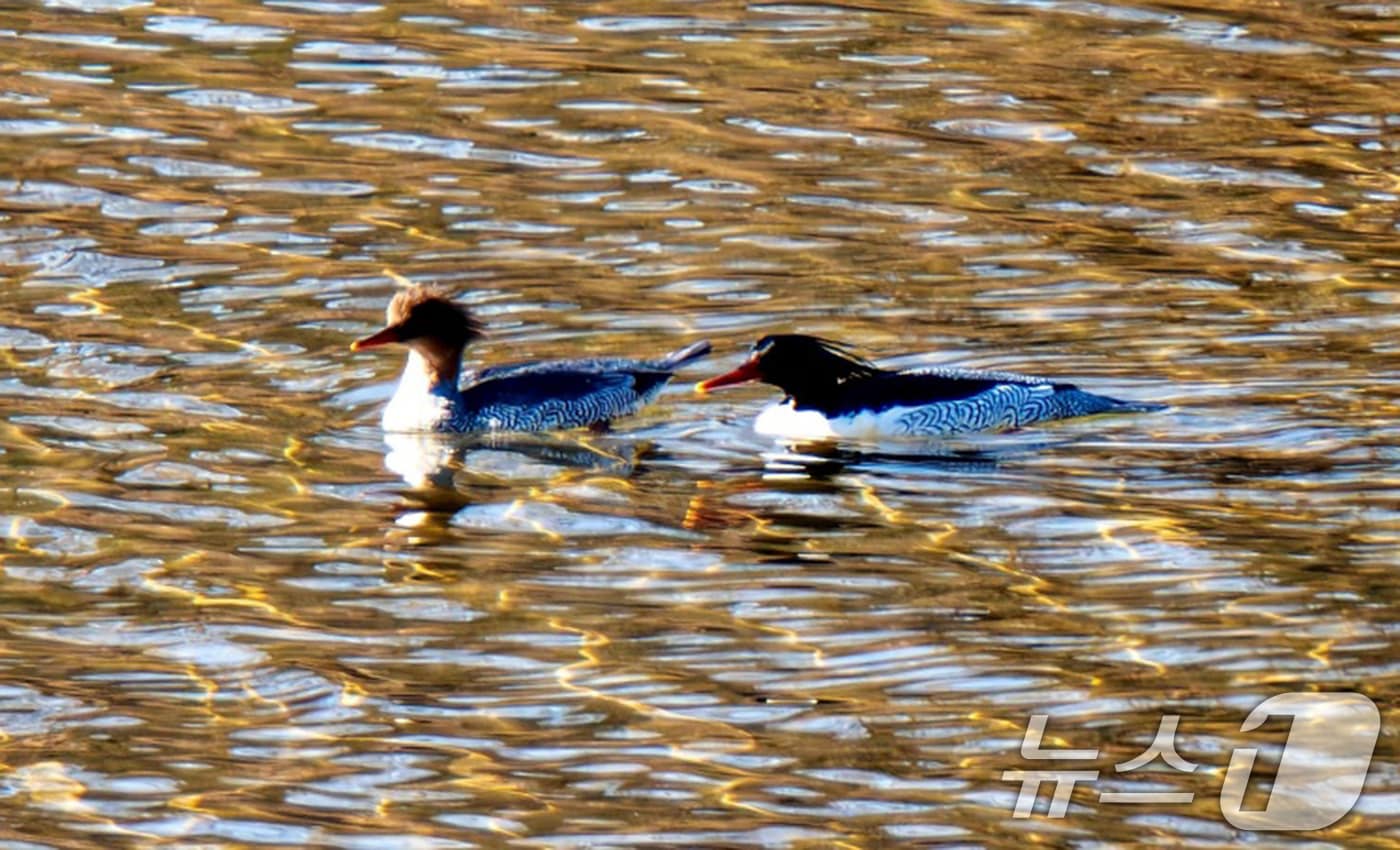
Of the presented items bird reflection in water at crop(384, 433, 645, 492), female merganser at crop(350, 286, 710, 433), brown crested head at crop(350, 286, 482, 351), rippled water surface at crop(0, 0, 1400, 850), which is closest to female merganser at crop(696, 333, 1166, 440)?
rippled water surface at crop(0, 0, 1400, 850)

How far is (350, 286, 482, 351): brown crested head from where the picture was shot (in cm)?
1346

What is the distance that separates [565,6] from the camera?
2098 centimetres

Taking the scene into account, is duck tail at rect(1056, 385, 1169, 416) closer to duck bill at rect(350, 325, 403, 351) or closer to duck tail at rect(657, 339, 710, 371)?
duck tail at rect(657, 339, 710, 371)

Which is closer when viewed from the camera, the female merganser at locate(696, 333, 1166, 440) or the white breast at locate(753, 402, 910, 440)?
the female merganser at locate(696, 333, 1166, 440)

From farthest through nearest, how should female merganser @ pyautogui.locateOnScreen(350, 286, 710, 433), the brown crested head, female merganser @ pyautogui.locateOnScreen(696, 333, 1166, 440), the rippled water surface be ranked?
the brown crested head
female merganser @ pyautogui.locateOnScreen(350, 286, 710, 433)
female merganser @ pyautogui.locateOnScreen(696, 333, 1166, 440)
the rippled water surface

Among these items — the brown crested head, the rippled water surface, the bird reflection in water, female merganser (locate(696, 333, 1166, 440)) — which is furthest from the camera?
the brown crested head

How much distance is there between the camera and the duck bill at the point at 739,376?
13250 millimetres

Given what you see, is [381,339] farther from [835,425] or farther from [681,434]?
[835,425]

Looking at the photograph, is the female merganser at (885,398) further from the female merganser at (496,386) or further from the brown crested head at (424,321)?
the brown crested head at (424,321)

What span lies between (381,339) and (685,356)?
1.61 meters

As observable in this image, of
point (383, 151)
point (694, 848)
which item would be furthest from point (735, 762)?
point (383, 151)

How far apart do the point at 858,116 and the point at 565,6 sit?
3729 mm

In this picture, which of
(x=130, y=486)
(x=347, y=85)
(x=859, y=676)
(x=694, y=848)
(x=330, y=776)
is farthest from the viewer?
(x=347, y=85)

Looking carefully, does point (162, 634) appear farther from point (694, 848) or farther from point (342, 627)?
point (694, 848)
